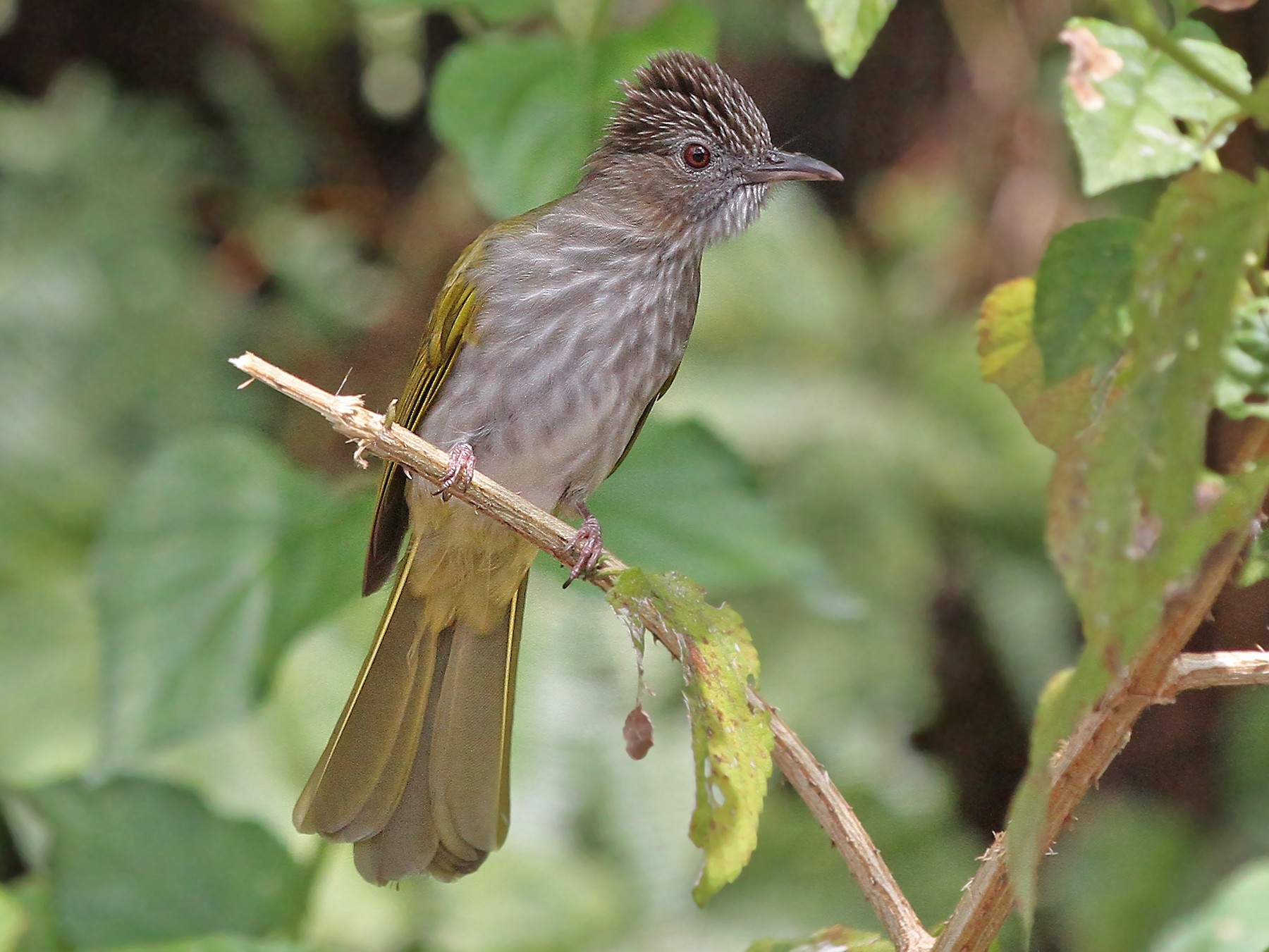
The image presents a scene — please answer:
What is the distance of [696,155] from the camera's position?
2361mm

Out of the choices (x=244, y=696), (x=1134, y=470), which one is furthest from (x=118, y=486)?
(x=1134, y=470)

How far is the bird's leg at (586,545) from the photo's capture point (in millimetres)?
1863

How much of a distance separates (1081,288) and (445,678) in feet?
4.51

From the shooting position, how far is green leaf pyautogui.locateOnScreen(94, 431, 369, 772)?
2.46 meters

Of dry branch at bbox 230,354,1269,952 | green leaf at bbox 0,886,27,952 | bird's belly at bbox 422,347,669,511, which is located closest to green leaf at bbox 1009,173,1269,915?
dry branch at bbox 230,354,1269,952

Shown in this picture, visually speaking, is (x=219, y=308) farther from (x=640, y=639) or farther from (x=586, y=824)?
(x=640, y=639)

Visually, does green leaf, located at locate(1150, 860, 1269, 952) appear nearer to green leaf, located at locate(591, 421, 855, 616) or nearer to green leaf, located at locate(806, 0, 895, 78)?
green leaf, located at locate(591, 421, 855, 616)

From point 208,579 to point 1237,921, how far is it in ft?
6.08

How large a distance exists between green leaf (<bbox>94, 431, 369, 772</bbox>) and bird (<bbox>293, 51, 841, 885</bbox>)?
0.61 feet

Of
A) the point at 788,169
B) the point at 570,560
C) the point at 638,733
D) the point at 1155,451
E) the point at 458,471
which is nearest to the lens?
the point at 1155,451

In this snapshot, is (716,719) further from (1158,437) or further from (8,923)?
(8,923)

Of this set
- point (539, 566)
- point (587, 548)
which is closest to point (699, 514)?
point (539, 566)

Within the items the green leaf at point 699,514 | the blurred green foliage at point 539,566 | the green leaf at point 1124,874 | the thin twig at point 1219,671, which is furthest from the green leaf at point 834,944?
the green leaf at point 1124,874

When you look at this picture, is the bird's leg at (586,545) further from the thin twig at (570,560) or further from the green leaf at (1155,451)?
the green leaf at (1155,451)
